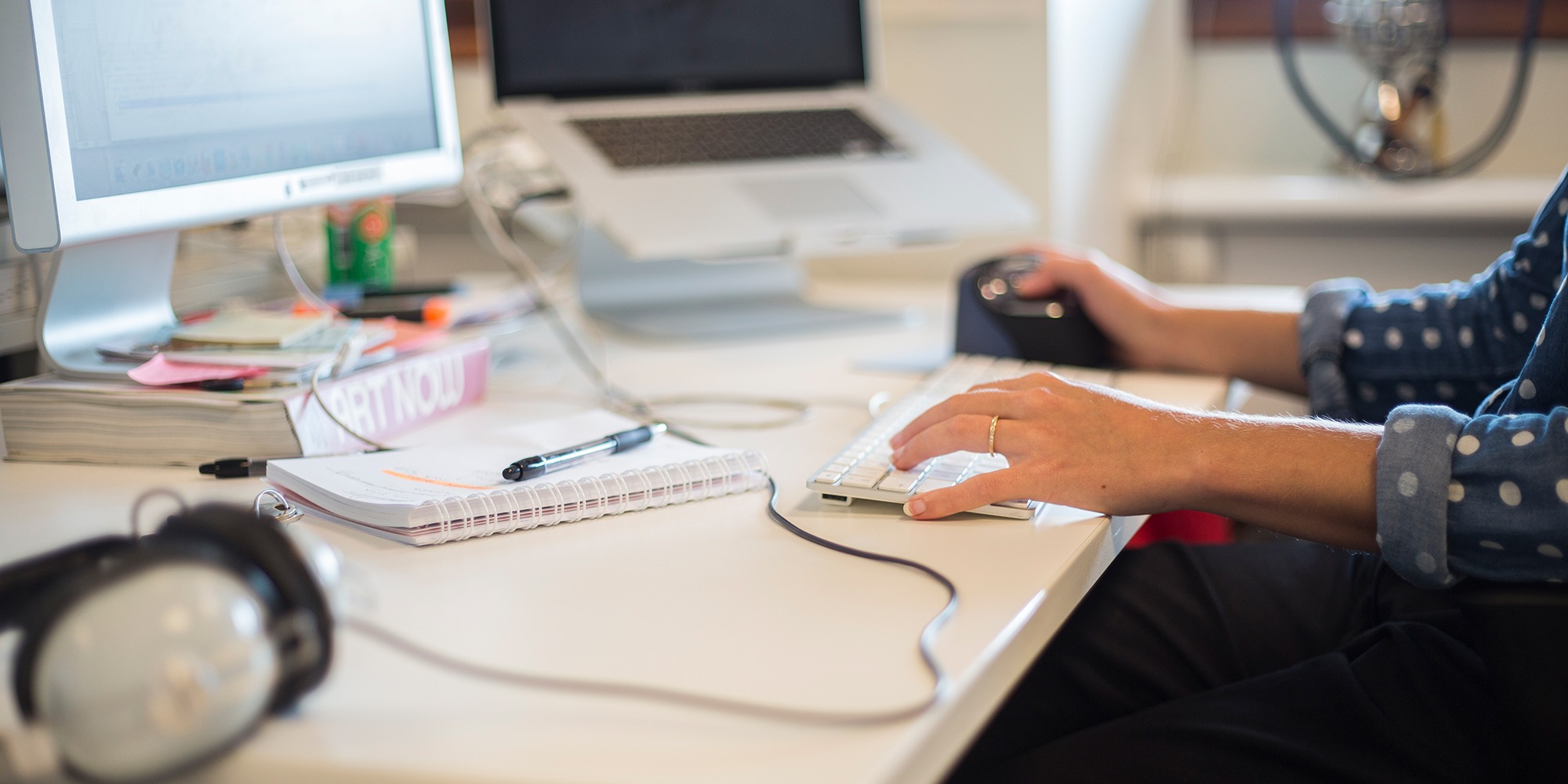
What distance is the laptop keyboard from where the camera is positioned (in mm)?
1275

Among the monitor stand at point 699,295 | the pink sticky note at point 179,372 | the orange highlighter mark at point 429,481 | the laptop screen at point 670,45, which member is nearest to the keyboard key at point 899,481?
the orange highlighter mark at point 429,481

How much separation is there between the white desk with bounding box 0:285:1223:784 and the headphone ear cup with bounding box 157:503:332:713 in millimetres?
23

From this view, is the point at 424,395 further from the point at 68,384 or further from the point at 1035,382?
the point at 1035,382

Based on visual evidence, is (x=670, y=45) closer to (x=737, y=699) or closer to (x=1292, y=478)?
(x=1292, y=478)

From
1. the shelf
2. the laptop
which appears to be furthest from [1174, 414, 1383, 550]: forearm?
the shelf

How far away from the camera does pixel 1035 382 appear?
731 mm

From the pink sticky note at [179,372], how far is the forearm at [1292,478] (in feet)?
2.02

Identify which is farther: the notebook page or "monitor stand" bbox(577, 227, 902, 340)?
"monitor stand" bbox(577, 227, 902, 340)

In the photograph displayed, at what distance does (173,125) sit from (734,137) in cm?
64

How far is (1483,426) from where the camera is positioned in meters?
0.63

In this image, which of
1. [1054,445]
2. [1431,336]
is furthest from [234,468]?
[1431,336]

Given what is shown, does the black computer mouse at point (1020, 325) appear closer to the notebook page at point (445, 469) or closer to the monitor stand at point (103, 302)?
the notebook page at point (445, 469)

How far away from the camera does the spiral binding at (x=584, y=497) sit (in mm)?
667

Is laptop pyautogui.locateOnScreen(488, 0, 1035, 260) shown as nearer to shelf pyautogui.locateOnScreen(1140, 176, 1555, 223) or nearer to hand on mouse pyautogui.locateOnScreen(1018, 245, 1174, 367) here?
hand on mouse pyautogui.locateOnScreen(1018, 245, 1174, 367)
